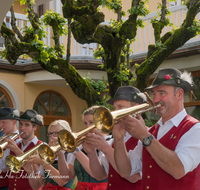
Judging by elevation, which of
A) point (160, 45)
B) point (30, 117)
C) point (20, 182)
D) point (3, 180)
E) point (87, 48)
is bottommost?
point (3, 180)

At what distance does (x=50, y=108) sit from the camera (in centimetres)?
997

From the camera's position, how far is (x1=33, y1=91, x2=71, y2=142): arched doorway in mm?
9695

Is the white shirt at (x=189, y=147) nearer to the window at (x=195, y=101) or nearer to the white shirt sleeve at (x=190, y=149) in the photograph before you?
the white shirt sleeve at (x=190, y=149)

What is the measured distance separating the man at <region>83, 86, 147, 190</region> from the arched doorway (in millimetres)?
6842

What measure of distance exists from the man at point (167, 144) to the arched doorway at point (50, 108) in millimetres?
7361

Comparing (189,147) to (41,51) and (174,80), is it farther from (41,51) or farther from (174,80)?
(41,51)

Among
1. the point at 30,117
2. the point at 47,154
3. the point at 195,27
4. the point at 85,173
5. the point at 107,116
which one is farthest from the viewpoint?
the point at 195,27

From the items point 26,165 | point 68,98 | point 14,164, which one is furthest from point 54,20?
point 68,98

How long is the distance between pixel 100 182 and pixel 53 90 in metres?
7.05

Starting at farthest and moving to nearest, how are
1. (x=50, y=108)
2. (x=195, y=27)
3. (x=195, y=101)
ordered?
(x=50, y=108), (x=195, y=101), (x=195, y=27)

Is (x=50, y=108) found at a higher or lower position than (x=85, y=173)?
higher

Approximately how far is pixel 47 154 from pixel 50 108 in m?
7.64

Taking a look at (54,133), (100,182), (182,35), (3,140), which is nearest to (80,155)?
(100,182)

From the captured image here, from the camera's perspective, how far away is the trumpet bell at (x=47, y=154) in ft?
7.88
